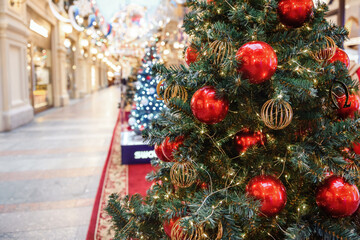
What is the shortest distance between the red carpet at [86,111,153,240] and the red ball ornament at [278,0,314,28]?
1.87 meters

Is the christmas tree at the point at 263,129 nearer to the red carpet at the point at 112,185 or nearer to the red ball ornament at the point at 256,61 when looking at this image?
the red ball ornament at the point at 256,61

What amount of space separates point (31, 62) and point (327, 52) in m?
10.9

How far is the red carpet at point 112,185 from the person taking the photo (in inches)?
99.8

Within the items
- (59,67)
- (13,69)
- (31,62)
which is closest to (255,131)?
(13,69)

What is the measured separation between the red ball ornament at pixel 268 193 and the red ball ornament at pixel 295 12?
2.29 feet

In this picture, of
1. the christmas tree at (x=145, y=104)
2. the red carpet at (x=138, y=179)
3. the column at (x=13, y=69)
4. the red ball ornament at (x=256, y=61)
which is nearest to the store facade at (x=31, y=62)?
the column at (x=13, y=69)

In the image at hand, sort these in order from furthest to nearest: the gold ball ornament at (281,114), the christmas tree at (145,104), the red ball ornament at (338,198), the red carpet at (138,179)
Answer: the christmas tree at (145,104)
the red carpet at (138,179)
the red ball ornament at (338,198)
the gold ball ornament at (281,114)

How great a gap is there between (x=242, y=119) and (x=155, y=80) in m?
4.81

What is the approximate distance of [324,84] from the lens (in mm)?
1297

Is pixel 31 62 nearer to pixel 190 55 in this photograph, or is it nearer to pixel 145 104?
pixel 145 104

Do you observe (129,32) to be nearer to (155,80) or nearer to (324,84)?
(155,80)

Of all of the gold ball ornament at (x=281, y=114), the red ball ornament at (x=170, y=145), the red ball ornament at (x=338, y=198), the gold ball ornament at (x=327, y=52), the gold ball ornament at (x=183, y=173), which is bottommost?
the red ball ornament at (x=338, y=198)

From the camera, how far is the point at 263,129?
1343 millimetres

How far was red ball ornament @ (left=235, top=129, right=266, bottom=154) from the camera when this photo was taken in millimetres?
1320
